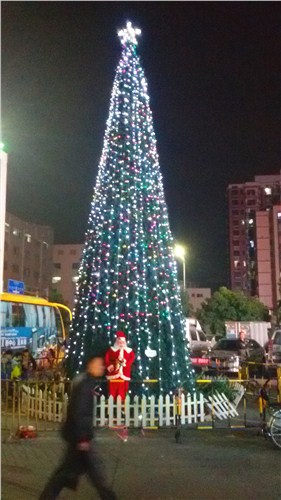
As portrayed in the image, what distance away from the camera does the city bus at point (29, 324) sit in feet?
79.3

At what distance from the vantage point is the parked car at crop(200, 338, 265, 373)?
20681mm

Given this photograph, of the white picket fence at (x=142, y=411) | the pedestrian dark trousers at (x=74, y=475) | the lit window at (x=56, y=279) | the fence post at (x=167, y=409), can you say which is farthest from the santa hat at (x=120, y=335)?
the lit window at (x=56, y=279)

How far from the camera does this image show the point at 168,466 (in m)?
8.03

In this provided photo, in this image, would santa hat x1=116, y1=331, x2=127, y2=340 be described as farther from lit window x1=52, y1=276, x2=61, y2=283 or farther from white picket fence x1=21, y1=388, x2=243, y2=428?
lit window x1=52, y1=276, x2=61, y2=283

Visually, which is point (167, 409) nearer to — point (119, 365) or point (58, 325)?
point (119, 365)

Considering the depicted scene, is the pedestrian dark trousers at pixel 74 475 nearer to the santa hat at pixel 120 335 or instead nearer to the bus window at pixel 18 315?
the santa hat at pixel 120 335

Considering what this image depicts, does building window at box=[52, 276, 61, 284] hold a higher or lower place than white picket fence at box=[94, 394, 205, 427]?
higher

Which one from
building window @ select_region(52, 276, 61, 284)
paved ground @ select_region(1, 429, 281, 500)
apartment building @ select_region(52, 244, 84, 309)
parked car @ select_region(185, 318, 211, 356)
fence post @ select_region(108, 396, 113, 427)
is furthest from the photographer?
apartment building @ select_region(52, 244, 84, 309)

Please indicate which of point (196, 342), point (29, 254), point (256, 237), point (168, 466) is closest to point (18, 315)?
point (196, 342)

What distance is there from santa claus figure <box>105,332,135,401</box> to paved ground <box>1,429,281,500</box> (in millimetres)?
856

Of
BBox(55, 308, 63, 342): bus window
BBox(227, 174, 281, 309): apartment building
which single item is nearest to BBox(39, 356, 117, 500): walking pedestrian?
BBox(55, 308, 63, 342): bus window

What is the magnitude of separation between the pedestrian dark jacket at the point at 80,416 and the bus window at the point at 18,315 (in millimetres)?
19527

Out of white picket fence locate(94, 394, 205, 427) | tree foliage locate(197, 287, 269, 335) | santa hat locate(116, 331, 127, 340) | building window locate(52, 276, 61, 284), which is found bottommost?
white picket fence locate(94, 394, 205, 427)

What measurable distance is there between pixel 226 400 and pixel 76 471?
7.03 m
